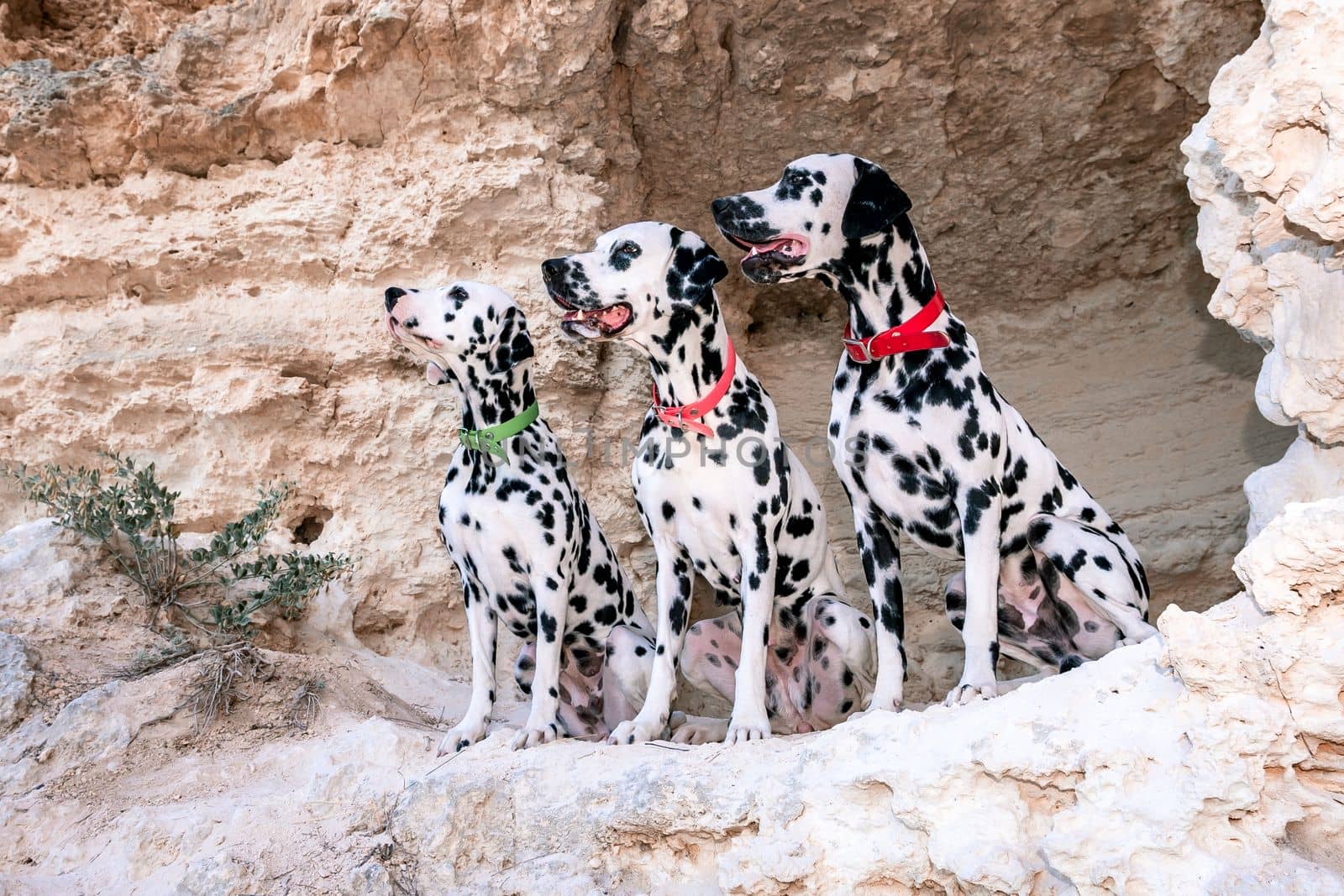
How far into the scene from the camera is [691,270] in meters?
4.90

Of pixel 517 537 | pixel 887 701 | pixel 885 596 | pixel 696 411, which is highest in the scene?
pixel 696 411

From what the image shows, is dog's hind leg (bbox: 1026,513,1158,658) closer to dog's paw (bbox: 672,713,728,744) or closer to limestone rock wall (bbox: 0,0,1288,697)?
dog's paw (bbox: 672,713,728,744)

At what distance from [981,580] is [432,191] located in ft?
12.9

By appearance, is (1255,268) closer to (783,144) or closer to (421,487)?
(783,144)

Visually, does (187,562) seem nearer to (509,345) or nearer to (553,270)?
(509,345)

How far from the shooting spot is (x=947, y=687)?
22.3 feet

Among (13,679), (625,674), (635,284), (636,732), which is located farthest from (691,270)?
(13,679)

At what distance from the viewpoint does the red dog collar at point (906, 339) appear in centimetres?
462

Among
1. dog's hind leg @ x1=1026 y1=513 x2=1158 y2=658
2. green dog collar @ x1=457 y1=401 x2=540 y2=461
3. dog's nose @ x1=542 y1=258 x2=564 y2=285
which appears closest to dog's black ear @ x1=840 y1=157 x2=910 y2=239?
dog's nose @ x1=542 y1=258 x2=564 y2=285

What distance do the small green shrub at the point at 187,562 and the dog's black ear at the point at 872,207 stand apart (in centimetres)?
313

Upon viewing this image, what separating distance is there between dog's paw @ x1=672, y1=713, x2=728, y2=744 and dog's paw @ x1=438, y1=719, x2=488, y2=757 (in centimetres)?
83

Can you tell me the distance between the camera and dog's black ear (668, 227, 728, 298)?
16.1 feet

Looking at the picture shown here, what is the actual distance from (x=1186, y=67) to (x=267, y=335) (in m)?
5.27

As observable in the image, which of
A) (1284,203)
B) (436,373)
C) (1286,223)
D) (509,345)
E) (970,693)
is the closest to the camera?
(1284,203)
